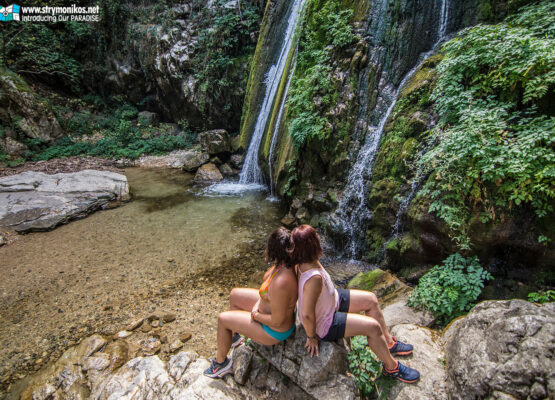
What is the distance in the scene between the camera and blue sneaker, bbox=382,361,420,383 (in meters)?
2.04

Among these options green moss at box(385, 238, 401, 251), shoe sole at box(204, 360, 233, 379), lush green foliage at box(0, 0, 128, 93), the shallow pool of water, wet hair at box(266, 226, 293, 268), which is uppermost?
lush green foliage at box(0, 0, 128, 93)

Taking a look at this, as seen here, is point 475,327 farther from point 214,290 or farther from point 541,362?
point 214,290

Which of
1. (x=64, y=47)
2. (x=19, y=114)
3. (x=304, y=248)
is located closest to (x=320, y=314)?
(x=304, y=248)

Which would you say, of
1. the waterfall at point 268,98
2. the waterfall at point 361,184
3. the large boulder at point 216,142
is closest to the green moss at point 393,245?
the waterfall at point 361,184

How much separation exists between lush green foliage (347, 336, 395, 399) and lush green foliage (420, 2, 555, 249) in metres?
1.87

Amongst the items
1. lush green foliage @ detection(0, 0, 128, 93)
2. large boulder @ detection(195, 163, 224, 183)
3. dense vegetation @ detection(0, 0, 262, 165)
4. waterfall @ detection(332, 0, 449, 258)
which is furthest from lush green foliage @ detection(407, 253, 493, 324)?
lush green foliage @ detection(0, 0, 128, 93)

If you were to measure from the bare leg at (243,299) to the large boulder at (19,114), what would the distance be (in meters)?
13.7

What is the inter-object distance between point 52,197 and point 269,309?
8.03m

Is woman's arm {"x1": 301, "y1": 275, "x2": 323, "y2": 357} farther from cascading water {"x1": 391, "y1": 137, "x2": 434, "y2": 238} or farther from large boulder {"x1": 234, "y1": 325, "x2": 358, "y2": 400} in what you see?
cascading water {"x1": 391, "y1": 137, "x2": 434, "y2": 238}

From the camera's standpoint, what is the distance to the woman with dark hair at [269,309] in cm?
205

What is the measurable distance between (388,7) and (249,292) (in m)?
6.45

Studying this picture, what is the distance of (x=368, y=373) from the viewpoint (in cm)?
216

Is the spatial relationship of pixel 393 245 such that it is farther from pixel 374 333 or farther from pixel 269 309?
pixel 269 309

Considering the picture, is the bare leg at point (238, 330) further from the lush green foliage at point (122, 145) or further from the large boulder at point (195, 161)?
the lush green foliage at point (122, 145)
